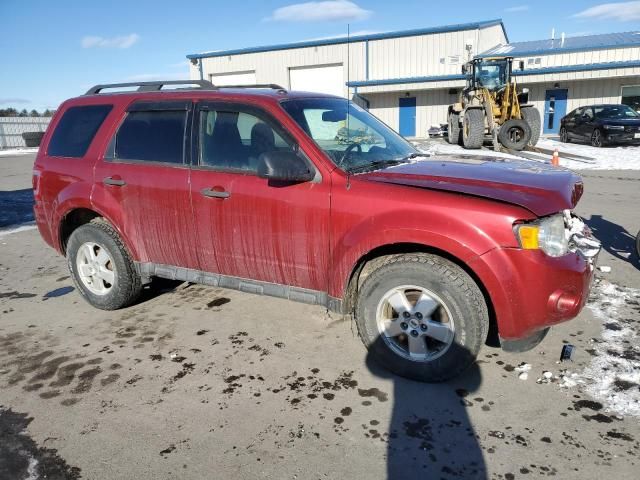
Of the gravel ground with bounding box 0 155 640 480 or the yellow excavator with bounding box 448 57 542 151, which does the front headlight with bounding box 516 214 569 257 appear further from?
the yellow excavator with bounding box 448 57 542 151

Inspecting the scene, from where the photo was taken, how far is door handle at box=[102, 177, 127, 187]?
13.6 ft

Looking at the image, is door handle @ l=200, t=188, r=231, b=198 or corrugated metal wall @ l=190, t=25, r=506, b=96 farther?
corrugated metal wall @ l=190, t=25, r=506, b=96

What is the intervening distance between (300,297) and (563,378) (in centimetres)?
188

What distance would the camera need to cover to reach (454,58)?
28.0 m

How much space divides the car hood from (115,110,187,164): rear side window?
5.46ft

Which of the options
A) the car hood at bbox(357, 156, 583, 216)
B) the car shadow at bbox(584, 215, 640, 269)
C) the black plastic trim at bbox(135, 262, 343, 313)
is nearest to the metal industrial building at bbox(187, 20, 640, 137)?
the car shadow at bbox(584, 215, 640, 269)

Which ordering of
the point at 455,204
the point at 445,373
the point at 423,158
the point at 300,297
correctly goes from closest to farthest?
the point at 455,204 < the point at 445,373 < the point at 300,297 < the point at 423,158

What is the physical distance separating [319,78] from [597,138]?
17649 mm

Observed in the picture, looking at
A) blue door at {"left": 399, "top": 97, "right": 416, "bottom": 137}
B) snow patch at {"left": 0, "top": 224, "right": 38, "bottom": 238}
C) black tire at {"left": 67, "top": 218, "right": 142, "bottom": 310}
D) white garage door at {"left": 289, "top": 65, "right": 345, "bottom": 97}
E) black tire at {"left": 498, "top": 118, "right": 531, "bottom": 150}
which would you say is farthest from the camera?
white garage door at {"left": 289, "top": 65, "right": 345, "bottom": 97}

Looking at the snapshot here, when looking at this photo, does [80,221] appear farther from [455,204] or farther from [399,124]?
[399,124]

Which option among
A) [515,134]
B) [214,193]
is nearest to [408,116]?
[515,134]

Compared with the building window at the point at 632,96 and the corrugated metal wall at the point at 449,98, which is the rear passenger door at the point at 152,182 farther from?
the building window at the point at 632,96

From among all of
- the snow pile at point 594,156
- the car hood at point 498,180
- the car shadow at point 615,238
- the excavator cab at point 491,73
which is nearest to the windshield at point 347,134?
the car hood at point 498,180

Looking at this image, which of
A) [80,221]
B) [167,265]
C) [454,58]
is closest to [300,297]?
[167,265]
